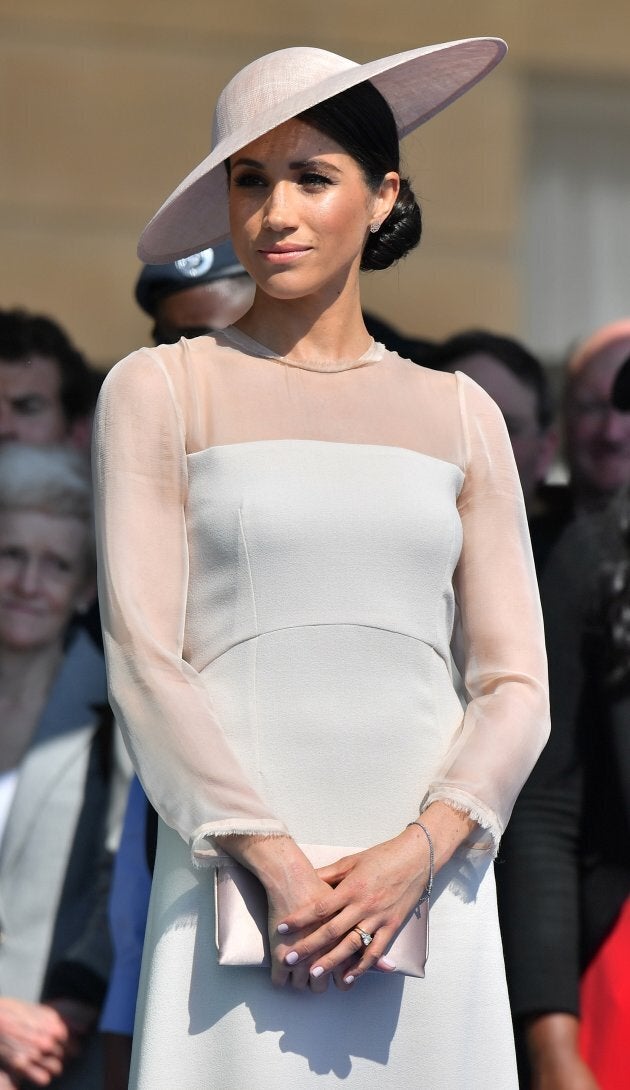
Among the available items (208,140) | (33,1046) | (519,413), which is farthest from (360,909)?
(208,140)

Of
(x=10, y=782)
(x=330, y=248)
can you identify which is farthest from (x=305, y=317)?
(x=10, y=782)

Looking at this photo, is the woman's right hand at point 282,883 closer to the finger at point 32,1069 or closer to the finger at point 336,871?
the finger at point 336,871

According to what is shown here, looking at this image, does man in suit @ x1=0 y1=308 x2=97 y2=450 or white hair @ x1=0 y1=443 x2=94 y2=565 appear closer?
white hair @ x1=0 y1=443 x2=94 y2=565

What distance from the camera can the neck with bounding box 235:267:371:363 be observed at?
8.16 ft

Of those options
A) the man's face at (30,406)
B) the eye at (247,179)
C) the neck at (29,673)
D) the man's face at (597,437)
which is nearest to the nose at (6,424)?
the man's face at (30,406)

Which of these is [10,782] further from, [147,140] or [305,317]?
[147,140]

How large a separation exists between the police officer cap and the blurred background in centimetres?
175

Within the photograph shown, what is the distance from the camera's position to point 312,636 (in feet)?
7.61

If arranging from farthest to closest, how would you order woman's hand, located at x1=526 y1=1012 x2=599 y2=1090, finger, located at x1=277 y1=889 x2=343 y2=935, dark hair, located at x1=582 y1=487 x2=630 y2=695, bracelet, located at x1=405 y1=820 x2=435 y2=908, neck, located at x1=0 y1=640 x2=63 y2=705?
neck, located at x1=0 y1=640 x2=63 y2=705
dark hair, located at x1=582 y1=487 x2=630 y2=695
woman's hand, located at x1=526 y1=1012 x2=599 y2=1090
bracelet, located at x1=405 y1=820 x2=435 y2=908
finger, located at x1=277 y1=889 x2=343 y2=935

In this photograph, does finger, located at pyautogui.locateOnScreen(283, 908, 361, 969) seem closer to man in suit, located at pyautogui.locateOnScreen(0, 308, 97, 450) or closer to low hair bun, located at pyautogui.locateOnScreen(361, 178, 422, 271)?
low hair bun, located at pyautogui.locateOnScreen(361, 178, 422, 271)

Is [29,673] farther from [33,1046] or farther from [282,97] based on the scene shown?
[282,97]

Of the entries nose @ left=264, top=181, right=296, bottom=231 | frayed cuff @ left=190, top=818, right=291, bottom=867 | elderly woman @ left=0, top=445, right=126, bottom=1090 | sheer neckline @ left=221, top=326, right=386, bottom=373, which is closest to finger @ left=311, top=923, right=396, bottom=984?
frayed cuff @ left=190, top=818, right=291, bottom=867

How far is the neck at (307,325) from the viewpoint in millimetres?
2488

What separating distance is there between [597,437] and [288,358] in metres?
1.50
